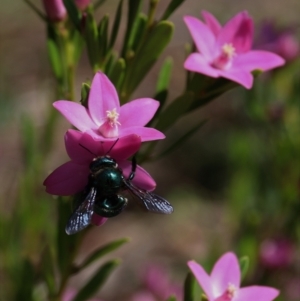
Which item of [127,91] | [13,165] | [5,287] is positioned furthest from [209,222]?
[127,91]

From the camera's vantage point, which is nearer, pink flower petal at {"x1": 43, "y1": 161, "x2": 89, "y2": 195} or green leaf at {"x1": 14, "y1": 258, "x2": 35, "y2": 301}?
pink flower petal at {"x1": 43, "y1": 161, "x2": 89, "y2": 195}

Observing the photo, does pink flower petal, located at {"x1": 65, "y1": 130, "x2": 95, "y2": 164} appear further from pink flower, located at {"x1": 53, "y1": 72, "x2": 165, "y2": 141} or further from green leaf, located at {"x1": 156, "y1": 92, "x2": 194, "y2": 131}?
green leaf, located at {"x1": 156, "y1": 92, "x2": 194, "y2": 131}

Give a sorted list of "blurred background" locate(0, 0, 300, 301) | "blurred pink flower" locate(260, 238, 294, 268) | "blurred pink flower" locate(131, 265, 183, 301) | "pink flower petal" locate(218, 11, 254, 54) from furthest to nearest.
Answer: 1. "blurred pink flower" locate(131, 265, 183, 301)
2. "blurred pink flower" locate(260, 238, 294, 268)
3. "blurred background" locate(0, 0, 300, 301)
4. "pink flower petal" locate(218, 11, 254, 54)

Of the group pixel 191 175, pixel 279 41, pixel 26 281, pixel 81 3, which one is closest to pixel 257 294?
pixel 26 281

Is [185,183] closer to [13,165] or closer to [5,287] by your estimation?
[13,165]

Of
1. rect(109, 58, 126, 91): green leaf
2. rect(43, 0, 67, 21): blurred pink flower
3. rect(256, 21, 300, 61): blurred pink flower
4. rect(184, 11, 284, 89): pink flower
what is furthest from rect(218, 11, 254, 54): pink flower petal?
rect(256, 21, 300, 61): blurred pink flower

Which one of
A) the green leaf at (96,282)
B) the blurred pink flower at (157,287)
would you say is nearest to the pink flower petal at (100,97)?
the green leaf at (96,282)

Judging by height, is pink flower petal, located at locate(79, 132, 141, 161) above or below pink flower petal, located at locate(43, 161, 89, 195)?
above

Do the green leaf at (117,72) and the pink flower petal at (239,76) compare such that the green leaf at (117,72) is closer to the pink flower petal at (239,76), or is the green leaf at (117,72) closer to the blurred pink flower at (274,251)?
the pink flower petal at (239,76)
